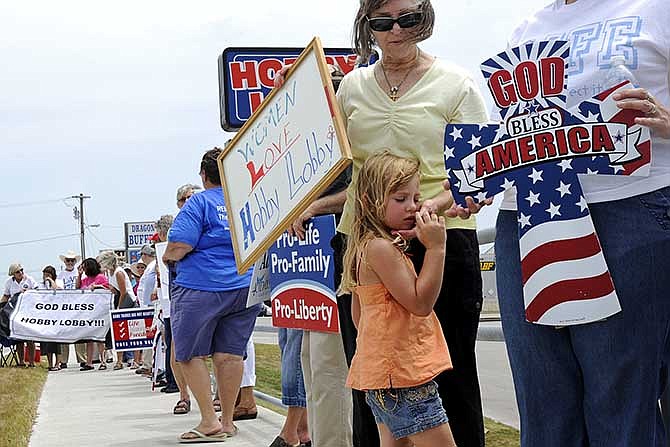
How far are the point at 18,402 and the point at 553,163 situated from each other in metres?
8.46

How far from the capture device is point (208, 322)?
22.5 feet

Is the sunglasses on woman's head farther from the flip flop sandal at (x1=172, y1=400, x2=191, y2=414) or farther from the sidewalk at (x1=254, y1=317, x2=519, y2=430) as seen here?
the flip flop sandal at (x1=172, y1=400, x2=191, y2=414)

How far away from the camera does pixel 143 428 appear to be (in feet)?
25.8

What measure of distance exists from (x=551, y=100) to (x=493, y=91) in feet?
0.58

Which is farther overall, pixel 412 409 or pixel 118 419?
pixel 118 419

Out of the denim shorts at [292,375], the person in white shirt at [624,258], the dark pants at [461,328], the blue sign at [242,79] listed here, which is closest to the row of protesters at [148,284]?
the blue sign at [242,79]

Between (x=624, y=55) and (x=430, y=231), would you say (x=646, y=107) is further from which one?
(x=430, y=231)

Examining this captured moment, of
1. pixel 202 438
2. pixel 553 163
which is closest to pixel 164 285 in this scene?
pixel 202 438

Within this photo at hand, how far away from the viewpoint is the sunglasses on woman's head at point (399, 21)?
3529mm

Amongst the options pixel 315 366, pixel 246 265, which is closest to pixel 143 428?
pixel 315 366

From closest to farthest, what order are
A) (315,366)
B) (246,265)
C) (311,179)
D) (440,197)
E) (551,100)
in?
(551,100), (440,197), (311,179), (246,265), (315,366)

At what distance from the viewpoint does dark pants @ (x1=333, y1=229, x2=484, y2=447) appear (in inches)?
143

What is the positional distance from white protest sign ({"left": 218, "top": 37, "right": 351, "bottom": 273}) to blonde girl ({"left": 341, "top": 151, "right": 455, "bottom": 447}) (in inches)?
6.9

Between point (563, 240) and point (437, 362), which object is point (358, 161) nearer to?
point (437, 362)
